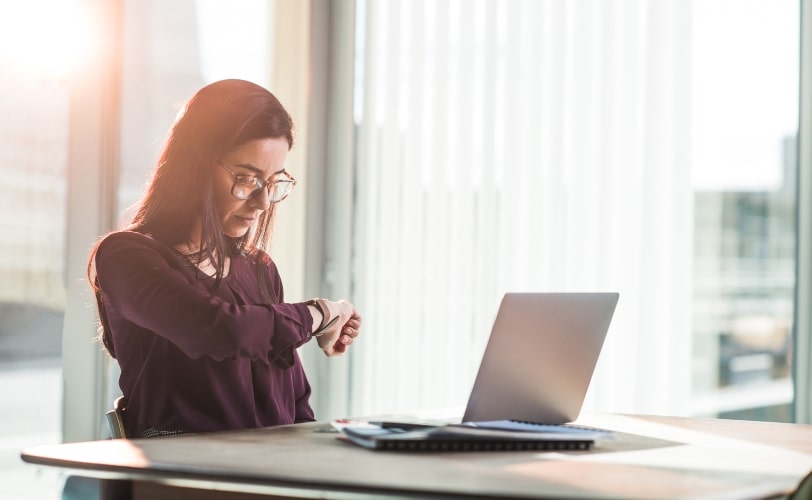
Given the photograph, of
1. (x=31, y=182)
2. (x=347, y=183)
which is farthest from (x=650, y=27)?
(x=31, y=182)

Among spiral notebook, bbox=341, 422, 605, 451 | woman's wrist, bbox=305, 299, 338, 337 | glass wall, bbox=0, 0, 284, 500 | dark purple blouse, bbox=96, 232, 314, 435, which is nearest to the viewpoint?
spiral notebook, bbox=341, 422, 605, 451

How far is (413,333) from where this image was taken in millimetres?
3854

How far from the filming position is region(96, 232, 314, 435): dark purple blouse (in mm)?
1602

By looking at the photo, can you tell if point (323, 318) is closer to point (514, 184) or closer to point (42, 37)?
point (42, 37)

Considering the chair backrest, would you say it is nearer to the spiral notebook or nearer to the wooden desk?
the wooden desk

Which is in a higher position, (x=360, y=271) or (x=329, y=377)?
(x=360, y=271)

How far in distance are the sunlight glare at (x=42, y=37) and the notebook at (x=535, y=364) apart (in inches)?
75.5

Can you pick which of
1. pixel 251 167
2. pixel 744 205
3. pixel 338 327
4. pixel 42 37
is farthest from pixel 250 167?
pixel 744 205

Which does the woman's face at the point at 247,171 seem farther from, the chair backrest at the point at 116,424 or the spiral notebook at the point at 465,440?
the spiral notebook at the point at 465,440

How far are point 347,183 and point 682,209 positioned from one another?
4.62 feet

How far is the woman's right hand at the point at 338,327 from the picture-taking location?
5.83ft

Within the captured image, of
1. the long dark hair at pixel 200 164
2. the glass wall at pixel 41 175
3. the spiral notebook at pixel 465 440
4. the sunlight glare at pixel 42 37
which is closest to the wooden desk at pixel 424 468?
the spiral notebook at pixel 465 440

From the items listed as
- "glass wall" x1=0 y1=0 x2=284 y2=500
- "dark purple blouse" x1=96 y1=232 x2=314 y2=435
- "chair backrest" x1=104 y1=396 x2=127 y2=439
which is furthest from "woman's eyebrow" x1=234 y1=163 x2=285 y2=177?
"glass wall" x1=0 y1=0 x2=284 y2=500

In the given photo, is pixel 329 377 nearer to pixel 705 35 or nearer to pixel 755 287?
pixel 755 287
